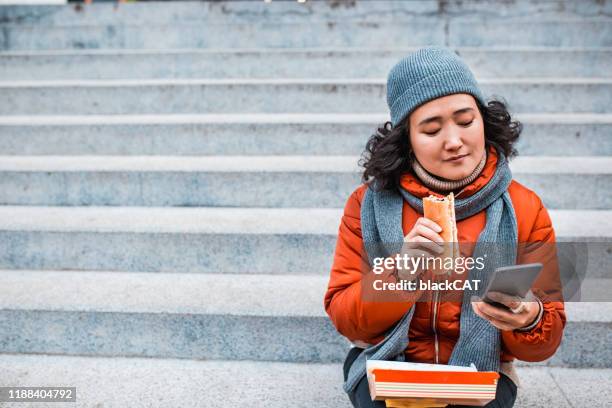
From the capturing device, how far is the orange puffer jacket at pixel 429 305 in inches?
57.9

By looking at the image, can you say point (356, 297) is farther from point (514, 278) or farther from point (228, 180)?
point (228, 180)

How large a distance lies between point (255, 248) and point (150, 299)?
56cm

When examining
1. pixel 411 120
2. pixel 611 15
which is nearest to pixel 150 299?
pixel 411 120

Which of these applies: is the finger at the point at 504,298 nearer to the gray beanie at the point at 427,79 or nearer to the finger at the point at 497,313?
the finger at the point at 497,313

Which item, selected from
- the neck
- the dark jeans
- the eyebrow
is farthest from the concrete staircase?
the eyebrow

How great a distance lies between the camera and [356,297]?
150 centimetres

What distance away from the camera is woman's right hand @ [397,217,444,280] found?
1330 millimetres

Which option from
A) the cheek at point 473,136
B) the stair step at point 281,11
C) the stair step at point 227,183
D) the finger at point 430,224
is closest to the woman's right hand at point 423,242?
the finger at point 430,224

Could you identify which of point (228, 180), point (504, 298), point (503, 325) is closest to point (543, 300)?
point (503, 325)

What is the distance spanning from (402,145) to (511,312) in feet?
1.83

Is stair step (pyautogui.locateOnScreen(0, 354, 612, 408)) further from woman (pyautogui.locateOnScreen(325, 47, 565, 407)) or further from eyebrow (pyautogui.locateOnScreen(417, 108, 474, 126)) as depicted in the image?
eyebrow (pyautogui.locateOnScreen(417, 108, 474, 126))

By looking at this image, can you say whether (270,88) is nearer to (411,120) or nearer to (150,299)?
(150,299)

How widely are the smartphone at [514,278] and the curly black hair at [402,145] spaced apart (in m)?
0.49

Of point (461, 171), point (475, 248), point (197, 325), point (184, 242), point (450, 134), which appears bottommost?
point (197, 325)
